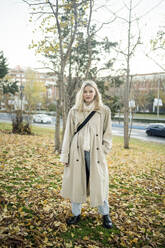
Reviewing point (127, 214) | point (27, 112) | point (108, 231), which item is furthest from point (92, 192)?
point (27, 112)

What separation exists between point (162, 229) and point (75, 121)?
2.25m

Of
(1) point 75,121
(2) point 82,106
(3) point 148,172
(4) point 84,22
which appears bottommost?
(3) point 148,172

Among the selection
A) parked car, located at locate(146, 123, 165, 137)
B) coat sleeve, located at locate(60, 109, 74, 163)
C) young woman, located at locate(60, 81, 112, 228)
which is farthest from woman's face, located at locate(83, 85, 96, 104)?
parked car, located at locate(146, 123, 165, 137)

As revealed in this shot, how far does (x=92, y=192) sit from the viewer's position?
8.27 feet

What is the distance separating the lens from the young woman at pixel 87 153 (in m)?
2.52

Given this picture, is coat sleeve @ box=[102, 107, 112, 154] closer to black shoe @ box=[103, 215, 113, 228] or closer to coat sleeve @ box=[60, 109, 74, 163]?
coat sleeve @ box=[60, 109, 74, 163]

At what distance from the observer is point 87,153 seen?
8.36 feet

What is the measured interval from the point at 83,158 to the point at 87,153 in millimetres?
92

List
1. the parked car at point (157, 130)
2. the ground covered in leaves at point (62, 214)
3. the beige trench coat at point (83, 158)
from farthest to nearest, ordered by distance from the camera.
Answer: the parked car at point (157, 130) < the beige trench coat at point (83, 158) < the ground covered in leaves at point (62, 214)

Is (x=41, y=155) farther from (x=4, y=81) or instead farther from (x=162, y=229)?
(x=4, y=81)

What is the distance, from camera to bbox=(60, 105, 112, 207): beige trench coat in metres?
2.51

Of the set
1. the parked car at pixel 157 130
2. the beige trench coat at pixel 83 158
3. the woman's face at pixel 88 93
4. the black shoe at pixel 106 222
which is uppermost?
the woman's face at pixel 88 93

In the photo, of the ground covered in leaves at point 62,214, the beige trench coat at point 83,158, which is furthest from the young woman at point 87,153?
the ground covered in leaves at point 62,214

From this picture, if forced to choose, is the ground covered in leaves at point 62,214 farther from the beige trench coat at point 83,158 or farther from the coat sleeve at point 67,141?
the coat sleeve at point 67,141
